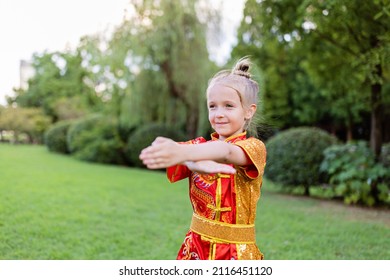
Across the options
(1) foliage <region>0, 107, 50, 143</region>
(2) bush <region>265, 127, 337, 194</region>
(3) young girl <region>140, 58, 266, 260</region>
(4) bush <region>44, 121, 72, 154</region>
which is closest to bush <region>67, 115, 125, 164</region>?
(1) foliage <region>0, 107, 50, 143</region>

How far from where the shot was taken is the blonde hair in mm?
1595

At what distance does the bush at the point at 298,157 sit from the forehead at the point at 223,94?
18.8 feet

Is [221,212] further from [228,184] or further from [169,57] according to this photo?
[169,57]

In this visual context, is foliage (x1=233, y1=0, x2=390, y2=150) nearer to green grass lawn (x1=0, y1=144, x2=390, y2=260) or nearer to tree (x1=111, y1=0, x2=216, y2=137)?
green grass lawn (x1=0, y1=144, x2=390, y2=260)

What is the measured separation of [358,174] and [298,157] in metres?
1.28

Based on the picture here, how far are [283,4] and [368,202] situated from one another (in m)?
3.06

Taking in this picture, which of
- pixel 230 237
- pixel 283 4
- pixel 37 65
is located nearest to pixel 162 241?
pixel 230 237

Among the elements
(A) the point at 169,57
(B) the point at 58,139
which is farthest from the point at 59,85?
(A) the point at 169,57

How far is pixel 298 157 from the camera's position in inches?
282

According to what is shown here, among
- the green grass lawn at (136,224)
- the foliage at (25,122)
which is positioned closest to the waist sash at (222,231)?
the green grass lawn at (136,224)

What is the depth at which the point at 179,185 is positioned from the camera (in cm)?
830

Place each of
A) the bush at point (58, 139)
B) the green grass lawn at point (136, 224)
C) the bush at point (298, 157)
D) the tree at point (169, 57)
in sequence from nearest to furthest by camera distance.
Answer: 1. the green grass lawn at point (136, 224)
2. the bush at point (298, 157)
3. the tree at point (169, 57)
4. the bush at point (58, 139)

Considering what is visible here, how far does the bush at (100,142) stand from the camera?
1240 cm

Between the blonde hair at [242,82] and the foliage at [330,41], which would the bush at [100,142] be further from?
the blonde hair at [242,82]
